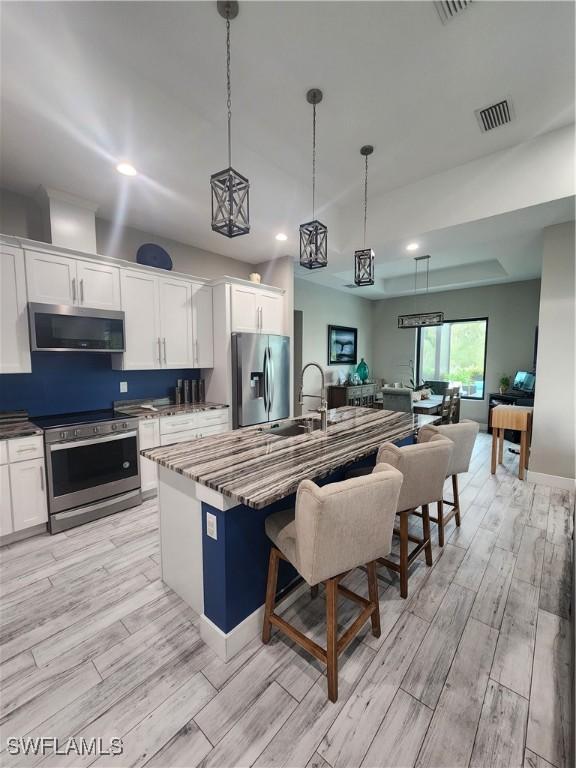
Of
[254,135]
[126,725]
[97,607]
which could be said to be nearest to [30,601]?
[97,607]

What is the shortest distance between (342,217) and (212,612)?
4178 mm

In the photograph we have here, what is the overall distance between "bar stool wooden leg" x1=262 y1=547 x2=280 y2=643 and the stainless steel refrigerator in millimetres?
2440

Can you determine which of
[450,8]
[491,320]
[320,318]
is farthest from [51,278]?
[491,320]

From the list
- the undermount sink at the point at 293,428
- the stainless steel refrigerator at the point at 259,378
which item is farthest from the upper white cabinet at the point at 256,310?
the undermount sink at the point at 293,428

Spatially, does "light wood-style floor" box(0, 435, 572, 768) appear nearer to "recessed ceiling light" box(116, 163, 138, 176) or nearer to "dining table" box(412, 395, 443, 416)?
"dining table" box(412, 395, 443, 416)

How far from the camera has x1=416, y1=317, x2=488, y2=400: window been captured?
6758 millimetres

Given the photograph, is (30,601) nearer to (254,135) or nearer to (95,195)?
(95,195)

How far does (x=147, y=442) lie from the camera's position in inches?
128

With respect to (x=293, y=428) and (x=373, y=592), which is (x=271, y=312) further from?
(x=373, y=592)

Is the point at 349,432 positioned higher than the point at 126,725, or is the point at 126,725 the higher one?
the point at 349,432

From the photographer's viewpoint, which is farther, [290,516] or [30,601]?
[30,601]

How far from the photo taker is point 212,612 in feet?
5.26

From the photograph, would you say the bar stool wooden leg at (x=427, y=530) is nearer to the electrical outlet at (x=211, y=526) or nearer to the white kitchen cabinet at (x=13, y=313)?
the electrical outlet at (x=211, y=526)

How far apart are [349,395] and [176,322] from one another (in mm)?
3942
